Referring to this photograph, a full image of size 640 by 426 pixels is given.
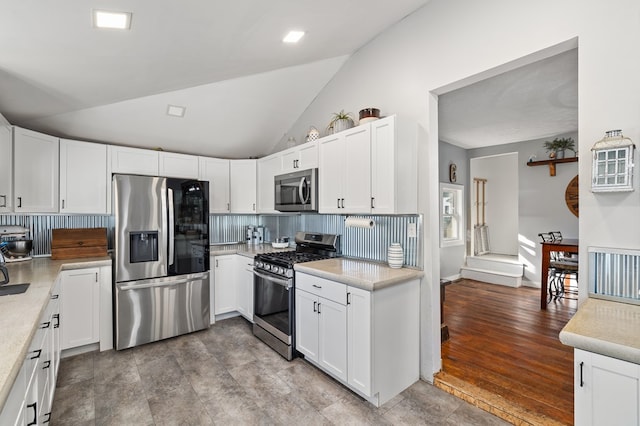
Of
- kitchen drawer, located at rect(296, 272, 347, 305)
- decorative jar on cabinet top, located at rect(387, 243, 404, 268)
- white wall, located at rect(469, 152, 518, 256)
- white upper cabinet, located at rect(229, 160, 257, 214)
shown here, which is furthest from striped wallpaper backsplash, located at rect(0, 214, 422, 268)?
white wall, located at rect(469, 152, 518, 256)

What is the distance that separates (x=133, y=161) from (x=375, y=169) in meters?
2.85

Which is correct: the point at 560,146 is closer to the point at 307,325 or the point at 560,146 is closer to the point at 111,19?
the point at 307,325

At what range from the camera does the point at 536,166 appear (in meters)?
5.46

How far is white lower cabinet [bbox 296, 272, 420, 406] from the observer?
2.17 metres

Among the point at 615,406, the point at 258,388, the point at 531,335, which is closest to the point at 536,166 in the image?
the point at 531,335

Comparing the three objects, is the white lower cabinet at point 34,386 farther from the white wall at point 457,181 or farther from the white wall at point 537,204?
the white wall at point 537,204

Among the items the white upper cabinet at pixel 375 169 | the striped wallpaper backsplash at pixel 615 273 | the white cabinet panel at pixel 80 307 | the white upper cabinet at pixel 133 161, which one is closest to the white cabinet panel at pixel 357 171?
the white upper cabinet at pixel 375 169

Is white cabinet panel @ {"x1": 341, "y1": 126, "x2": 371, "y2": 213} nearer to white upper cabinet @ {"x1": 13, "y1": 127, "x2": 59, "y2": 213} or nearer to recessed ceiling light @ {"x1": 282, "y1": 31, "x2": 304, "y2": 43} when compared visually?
recessed ceiling light @ {"x1": 282, "y1": 31, "x2": 304, "y2": 43}

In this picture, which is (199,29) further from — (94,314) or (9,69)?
(94,314)

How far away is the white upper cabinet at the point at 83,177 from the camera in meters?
3.13

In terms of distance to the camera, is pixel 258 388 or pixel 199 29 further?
pixel 258 388

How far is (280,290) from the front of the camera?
118 inches

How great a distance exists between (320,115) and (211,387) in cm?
308

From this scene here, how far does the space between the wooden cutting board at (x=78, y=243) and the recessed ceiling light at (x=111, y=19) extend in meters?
2.36
